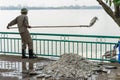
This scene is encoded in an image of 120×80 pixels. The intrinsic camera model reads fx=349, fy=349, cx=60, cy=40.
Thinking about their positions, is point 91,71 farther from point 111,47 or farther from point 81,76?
point 111,47

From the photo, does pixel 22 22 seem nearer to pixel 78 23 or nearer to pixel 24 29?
pixel 24 29

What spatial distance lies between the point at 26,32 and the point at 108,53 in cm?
289

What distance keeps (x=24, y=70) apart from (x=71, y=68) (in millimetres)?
1490

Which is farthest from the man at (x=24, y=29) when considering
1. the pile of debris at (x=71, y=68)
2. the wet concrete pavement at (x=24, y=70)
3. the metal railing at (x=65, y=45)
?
the pile of debris at (x=71, y=68)

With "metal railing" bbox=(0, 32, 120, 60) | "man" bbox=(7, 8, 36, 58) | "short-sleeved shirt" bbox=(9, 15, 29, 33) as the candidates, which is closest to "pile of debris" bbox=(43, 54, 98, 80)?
"metal railing" bbox=(0, 32, 120, 60)

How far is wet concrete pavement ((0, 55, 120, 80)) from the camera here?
376 inches

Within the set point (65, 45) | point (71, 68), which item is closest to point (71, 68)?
point (71, 68)

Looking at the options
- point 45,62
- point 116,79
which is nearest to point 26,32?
point 45,62

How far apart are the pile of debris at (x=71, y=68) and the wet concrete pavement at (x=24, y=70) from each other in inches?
11.7

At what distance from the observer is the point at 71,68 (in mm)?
9906

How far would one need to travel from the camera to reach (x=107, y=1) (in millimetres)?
6688

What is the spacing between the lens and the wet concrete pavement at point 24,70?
9.55 m

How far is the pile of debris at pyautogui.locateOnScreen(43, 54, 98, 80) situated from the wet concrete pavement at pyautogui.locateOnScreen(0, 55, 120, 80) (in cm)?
30

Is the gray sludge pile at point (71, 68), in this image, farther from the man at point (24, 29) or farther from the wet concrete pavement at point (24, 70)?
the man at point (24, 29)
